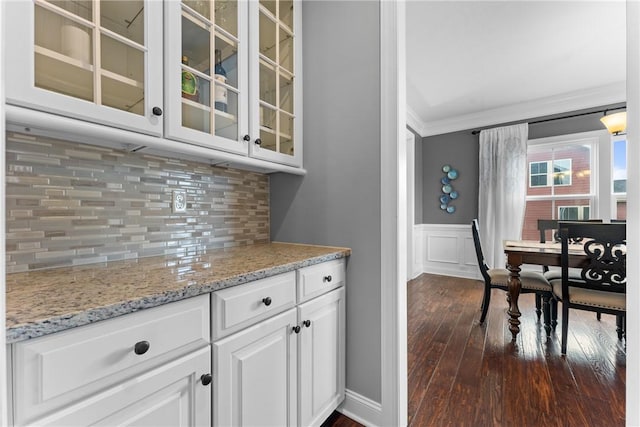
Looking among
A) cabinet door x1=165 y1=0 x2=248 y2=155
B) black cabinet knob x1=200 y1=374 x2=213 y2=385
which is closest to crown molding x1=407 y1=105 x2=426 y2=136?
cabinet door x1=165 y1=0 x2=248 y2=155

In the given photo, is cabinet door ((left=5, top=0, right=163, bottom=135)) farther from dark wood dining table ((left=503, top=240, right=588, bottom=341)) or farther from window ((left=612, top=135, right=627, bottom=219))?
window ((left=612, top=135, right=627, bottom=219))

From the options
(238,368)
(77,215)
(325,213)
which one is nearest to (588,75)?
(325,213)

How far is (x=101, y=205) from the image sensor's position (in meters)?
1.07

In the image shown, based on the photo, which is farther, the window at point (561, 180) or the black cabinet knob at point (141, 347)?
the window at point (561, 180)

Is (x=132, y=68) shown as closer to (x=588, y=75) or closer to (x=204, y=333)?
(x=204, y=333)

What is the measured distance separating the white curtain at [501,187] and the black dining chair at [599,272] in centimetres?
216

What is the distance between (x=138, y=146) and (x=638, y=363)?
1.62m

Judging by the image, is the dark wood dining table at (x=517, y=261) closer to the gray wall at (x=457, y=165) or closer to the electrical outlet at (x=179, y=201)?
the gray wall at (x=457, y=165)

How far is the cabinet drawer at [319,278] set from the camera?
1.17 m

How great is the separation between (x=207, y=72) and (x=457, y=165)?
14.6 feet

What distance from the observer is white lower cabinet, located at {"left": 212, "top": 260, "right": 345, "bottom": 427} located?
2.86 feet

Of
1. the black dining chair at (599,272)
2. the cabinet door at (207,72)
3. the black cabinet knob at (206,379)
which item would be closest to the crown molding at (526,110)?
the black dining chair at (599,272)

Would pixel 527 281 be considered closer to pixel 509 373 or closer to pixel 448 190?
pixel 509 373

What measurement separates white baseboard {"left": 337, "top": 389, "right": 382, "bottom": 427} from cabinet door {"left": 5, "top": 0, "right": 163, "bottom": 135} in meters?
1.52
